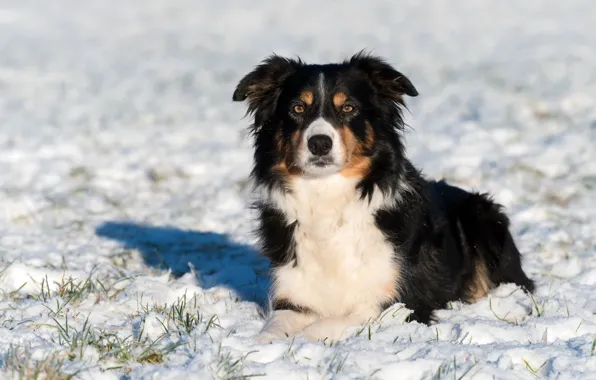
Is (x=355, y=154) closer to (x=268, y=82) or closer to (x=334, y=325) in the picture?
(x=268, y=82)

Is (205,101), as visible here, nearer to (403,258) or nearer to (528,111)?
(528,111)

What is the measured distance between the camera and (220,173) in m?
9.82

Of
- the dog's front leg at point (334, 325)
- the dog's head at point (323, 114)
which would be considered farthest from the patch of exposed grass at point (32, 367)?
the dog's head at point (323, 114)

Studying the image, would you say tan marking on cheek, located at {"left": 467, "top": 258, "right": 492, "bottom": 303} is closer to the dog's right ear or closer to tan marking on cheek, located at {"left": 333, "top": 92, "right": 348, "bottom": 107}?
tan marking on cheek, located at {"left": 333, "top": 92, "right": 348, "bottom": 107}

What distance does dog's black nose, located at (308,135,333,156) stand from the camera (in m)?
4.59

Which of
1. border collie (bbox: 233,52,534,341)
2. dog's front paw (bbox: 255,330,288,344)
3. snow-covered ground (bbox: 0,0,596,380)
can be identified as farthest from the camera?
border collie (bbox: 233,52,534,341)

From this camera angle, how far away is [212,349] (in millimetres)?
3740

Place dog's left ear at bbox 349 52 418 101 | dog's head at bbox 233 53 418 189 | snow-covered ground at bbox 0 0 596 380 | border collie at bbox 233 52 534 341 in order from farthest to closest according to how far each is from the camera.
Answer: dog's left ear at bbox 349 52 418 101 → border collie at bbox 233 52 534 341 → dog's head at bbox 233 53 418 189 → snow-covered ground at bbox 0 0 596 380

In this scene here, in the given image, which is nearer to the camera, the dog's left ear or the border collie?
the border collie

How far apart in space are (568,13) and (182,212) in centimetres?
1425

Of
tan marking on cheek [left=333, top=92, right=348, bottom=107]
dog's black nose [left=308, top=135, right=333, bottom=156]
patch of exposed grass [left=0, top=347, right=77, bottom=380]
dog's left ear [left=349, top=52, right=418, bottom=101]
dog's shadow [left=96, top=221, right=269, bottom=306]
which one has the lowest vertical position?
dog's shadow [left=96, top=221, right=269, bottom=306]

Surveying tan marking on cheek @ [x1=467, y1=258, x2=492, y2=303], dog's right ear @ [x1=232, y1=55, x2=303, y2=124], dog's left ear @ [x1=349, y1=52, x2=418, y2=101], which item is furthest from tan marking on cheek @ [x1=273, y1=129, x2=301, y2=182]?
tan marking on cheek @ [x1=467, y1=258, x2=492, y2=303]

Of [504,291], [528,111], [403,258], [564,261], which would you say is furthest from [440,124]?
[403,258]

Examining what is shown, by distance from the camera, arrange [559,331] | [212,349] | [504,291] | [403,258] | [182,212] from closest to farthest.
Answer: [212,349]
[559,331]
[403,258]
[504,291]
[182,212]
